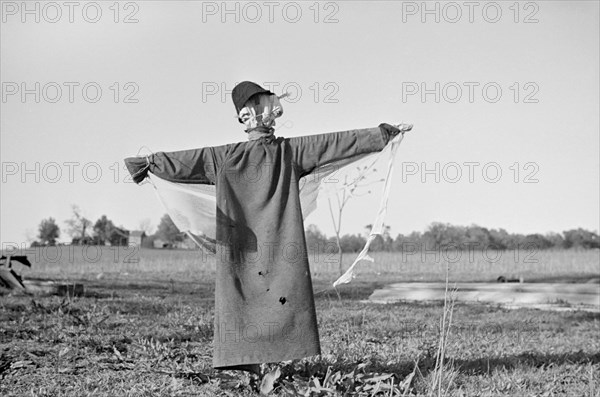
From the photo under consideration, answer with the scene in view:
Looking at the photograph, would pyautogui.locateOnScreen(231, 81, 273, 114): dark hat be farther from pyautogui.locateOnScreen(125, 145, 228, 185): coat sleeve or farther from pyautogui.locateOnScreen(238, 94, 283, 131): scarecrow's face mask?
pyautogui.locateOnScreen(125, 145, 228, 185): coat sleeve

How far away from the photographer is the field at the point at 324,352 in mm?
4160

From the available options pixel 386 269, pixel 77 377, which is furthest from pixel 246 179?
pixel 386 269

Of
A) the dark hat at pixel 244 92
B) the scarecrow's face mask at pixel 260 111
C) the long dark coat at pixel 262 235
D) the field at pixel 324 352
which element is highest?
the dark hat at pixel 244 92

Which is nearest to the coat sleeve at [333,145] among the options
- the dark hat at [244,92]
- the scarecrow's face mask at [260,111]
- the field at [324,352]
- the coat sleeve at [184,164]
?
the scarecrow's face mask at [260,111]

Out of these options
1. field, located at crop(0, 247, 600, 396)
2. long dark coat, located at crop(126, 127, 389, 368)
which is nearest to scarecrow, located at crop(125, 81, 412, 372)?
long dark coat, located at crop(126, 127, 389, 368)

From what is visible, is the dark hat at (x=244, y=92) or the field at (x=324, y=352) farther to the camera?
the dark hat at (x=244, y=92)

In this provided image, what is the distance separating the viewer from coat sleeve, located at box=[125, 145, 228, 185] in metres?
4.32

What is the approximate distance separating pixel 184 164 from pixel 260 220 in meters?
0.56

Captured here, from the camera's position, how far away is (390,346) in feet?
18.9

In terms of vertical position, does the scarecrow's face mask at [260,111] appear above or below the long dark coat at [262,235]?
above

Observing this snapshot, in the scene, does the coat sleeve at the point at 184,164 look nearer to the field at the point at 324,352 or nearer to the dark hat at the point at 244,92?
the dark hat at the point at 244,92

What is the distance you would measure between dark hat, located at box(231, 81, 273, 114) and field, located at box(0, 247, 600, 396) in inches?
50.8

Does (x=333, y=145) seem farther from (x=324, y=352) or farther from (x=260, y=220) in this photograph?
(x=324, y=352)

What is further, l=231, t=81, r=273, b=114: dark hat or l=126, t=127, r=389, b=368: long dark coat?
l=231, t=81, r=273, b=114: dark hat
